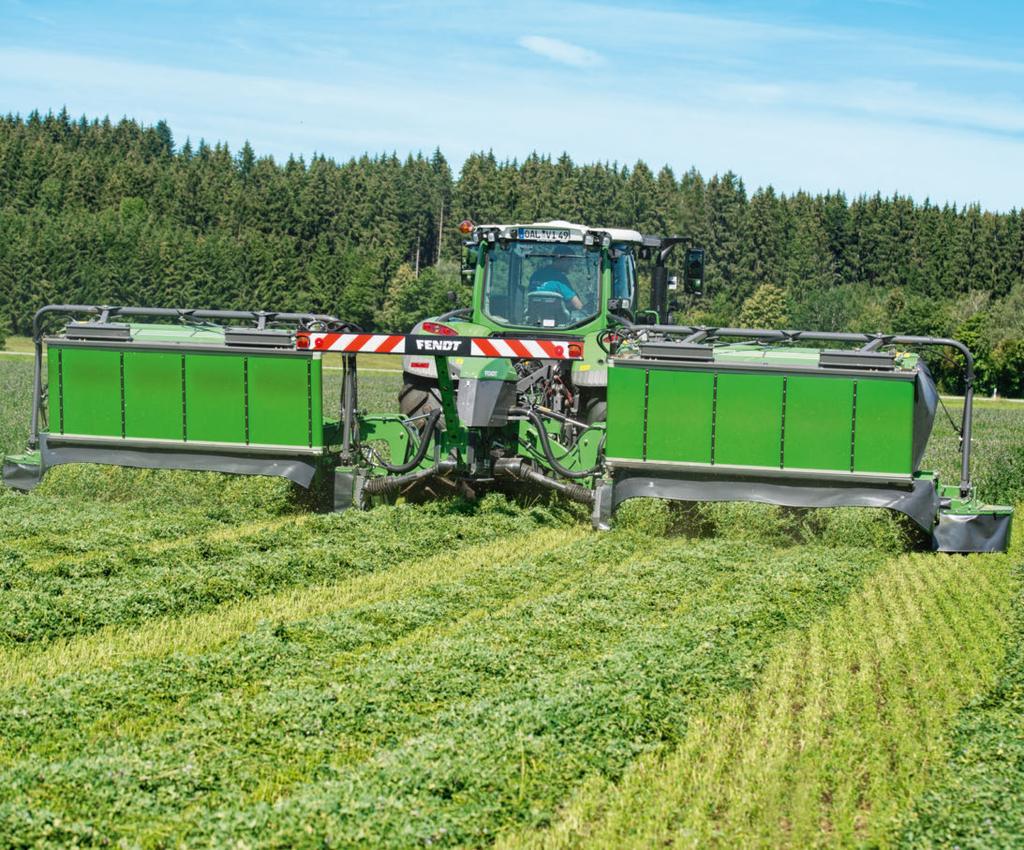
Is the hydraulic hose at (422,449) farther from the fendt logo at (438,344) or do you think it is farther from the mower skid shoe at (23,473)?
the mower skid shoe at (23,473)

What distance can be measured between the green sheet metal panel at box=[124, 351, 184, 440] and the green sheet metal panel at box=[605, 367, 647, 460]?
146 inches

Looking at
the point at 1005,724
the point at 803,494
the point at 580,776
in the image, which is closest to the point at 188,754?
the point at 580,776

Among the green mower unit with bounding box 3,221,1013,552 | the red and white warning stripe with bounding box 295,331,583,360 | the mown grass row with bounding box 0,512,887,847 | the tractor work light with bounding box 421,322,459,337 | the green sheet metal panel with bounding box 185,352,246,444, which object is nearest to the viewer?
the mown grass row with bounding box 0,512,887,847

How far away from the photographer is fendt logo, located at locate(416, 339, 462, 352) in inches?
395

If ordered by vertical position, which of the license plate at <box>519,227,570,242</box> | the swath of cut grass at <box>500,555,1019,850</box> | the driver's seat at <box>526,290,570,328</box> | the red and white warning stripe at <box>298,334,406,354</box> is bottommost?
the swath of cut grass at <box>500,555,1019,850</box>

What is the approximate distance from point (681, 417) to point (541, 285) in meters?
3.01

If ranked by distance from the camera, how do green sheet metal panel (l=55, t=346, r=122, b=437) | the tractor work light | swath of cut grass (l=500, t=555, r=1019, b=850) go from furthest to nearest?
the tractor work light → green sheet metal panel (l=55, t=346, r=122, b=437) → swath of cut grass (l=500, t=555, r=1019, b=850)

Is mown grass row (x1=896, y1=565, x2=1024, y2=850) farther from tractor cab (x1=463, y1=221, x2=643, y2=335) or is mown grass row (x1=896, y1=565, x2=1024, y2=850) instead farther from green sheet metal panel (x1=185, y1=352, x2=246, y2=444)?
tractor cab (x1=463, y1=221, x2=643, y2=335)

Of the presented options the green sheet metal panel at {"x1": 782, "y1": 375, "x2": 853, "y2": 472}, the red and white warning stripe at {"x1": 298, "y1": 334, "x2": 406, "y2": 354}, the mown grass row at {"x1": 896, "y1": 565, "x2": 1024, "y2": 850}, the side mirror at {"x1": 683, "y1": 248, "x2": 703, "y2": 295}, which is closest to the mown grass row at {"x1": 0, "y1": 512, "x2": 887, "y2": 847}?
the mown grass row at {"x1": 896, "y1": 565, "x2": 1024, "y2": 850}

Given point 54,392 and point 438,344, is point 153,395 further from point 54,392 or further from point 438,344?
point 438,344

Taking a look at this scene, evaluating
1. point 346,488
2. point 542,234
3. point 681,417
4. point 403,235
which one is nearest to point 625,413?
point 681,417

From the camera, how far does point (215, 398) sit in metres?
11.2

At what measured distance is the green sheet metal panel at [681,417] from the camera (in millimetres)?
10367

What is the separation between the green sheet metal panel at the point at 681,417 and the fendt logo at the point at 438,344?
5.25ft
